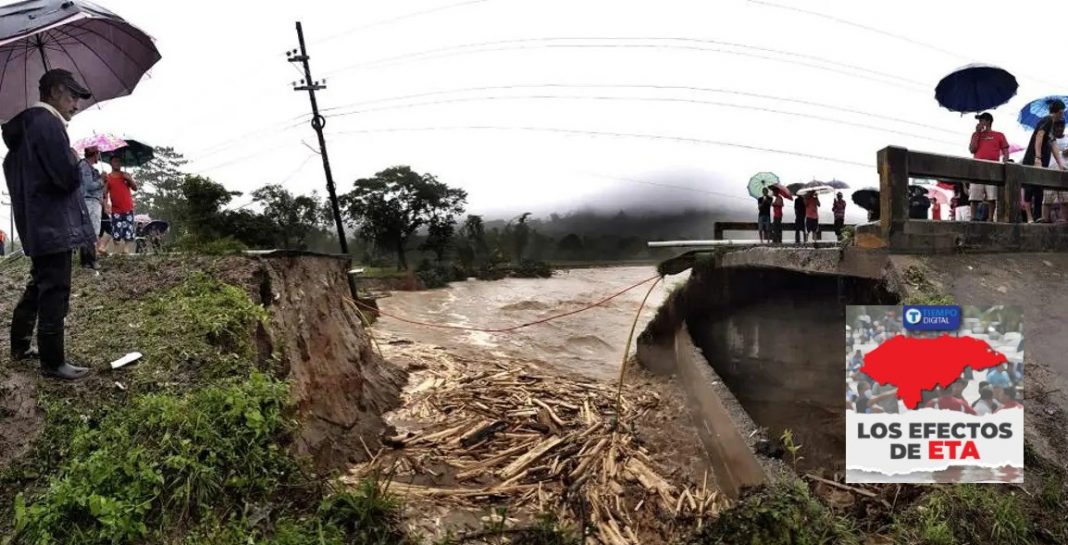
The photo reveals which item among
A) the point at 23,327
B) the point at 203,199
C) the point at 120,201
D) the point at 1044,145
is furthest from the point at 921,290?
the point at 203,199

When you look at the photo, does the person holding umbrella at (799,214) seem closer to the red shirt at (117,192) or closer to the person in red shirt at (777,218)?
the person in red shirt at (777,218)

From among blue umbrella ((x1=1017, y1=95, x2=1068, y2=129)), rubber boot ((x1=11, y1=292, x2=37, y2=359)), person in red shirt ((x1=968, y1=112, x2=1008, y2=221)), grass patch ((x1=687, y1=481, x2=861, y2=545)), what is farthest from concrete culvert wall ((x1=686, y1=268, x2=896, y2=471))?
rubber boot ((x1=11, y1=292, x2=37, y2=359))

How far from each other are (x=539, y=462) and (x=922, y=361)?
13.1 feet

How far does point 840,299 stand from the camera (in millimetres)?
6695

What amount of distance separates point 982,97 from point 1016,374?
6.85 meters

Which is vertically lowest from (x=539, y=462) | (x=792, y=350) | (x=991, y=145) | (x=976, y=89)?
(x=539, y=462)

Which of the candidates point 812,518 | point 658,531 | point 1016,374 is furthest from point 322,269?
point 1016,374

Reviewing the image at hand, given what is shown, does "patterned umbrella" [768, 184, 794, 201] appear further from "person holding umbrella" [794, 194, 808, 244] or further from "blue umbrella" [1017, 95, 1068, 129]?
"blue umbrella" [1017, 95, 1068, 129]

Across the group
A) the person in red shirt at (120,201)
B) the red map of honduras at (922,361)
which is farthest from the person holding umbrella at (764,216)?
the person in red shirt at (120,201)

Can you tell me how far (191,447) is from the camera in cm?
346

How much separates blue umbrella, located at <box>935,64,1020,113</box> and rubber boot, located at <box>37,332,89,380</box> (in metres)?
12.1

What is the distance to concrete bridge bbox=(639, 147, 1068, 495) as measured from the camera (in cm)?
511

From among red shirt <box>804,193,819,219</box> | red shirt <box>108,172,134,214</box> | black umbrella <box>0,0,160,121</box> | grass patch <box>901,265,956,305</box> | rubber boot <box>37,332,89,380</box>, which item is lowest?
grass patch <box>901,265,956,305</box>

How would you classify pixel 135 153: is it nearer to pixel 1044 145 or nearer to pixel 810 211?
pixel 810 211
